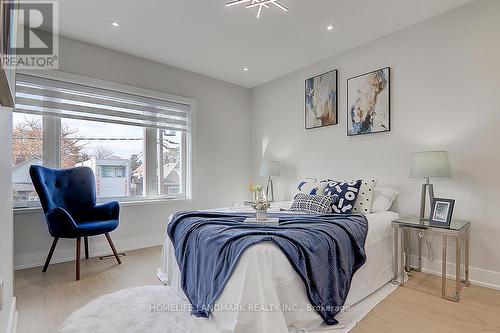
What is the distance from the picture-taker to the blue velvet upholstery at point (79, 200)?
110 inches

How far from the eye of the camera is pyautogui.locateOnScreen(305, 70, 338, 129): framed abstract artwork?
3.67m

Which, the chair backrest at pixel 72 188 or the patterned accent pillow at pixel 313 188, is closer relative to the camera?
the chair backrest at pixel 72 188

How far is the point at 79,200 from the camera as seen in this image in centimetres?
317

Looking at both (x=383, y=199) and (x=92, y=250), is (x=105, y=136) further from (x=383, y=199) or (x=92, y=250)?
(x=383, y=199)

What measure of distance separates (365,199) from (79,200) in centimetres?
331

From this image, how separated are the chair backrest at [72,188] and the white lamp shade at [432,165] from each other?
3600 mm

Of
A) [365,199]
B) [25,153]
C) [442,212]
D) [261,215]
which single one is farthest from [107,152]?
[442,212]

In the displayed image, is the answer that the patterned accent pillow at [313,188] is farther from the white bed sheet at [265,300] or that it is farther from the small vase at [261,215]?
the white bed sheet at [265,300]

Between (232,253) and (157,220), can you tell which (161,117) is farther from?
(232,253)

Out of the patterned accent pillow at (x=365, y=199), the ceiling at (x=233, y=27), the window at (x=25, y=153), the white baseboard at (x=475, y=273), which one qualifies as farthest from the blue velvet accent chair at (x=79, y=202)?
the white baseboard at (x=475, y=273)

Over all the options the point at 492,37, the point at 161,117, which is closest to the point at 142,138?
the point at 161,117

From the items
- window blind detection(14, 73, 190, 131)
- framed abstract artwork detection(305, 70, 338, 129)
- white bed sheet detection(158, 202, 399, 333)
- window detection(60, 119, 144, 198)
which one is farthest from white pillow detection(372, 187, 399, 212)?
window detection(60, 119, 144, 198)

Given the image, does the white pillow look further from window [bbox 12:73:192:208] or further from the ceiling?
window [bbox 12:73:192:208]

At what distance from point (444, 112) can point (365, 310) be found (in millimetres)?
2102
